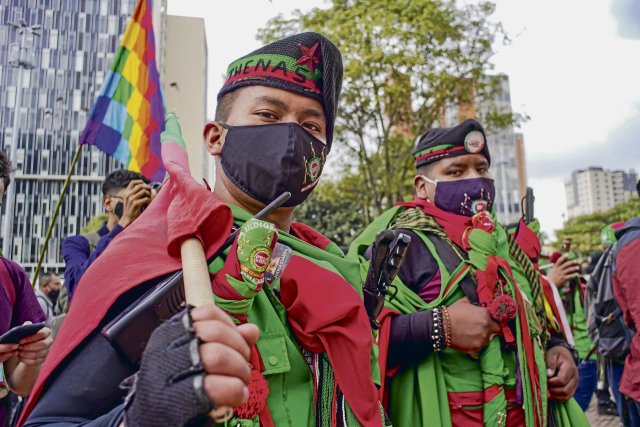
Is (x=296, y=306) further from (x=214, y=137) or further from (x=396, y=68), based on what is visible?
(x=396, y=68)

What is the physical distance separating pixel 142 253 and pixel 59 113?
65827mm

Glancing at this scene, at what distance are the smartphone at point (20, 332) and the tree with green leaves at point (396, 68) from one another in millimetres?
10183

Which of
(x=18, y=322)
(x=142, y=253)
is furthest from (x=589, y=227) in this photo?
(x=142, y=253)

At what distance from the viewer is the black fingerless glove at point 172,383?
76 centimetres

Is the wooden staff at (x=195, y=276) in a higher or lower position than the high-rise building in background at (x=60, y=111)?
lower

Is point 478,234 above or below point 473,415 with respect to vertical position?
above

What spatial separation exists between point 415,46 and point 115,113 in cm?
796

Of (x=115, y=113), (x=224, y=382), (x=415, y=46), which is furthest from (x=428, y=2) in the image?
(x=224, y=382)

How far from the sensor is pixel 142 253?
1172 millimetres

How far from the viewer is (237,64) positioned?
1.67 meters

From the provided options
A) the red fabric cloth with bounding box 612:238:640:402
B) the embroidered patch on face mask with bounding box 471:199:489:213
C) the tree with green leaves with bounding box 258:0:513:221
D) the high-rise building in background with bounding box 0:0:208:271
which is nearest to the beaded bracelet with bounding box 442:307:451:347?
the embroidered patch on face mask with bounding box 471:199:489:213

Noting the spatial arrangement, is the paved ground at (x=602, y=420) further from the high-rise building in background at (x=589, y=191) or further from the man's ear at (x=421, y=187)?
the high-rise building in background at (x=589, y=191)

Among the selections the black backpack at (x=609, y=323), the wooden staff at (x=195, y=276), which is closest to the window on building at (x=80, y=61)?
the black backpack at (x=609, y=323)

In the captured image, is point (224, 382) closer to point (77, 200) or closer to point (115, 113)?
point (115, 113)
